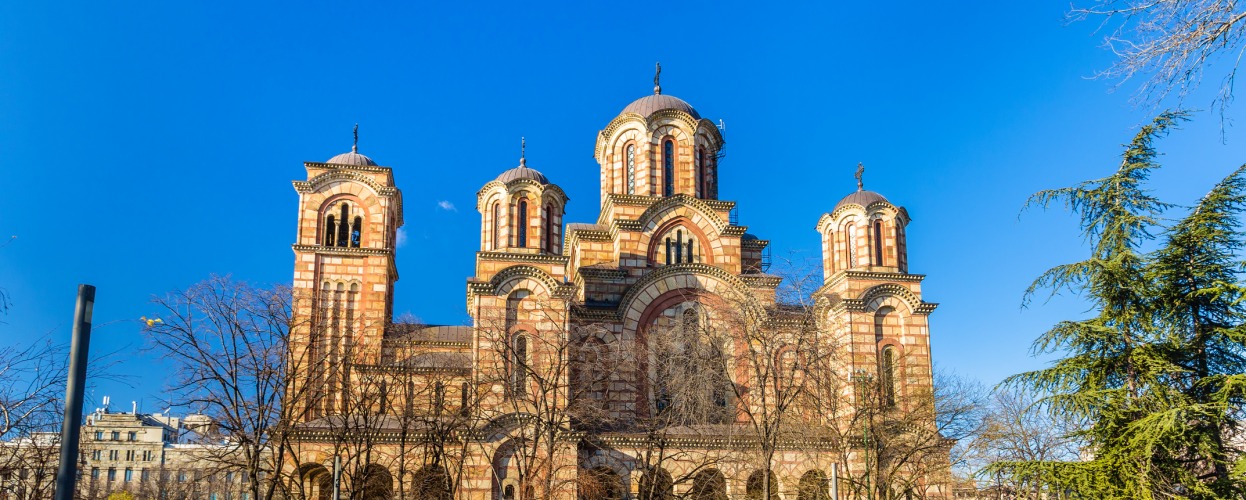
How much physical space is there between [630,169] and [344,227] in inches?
365

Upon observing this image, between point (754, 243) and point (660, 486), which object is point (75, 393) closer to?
point (660, 486)

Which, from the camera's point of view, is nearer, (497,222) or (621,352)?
(621,352)

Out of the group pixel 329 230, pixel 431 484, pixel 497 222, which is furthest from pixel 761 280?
pixel 329 230

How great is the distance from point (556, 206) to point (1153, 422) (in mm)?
24659

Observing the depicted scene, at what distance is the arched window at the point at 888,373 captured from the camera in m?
29.1

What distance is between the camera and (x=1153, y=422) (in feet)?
41.1

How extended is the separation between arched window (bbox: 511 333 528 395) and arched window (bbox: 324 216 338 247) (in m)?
8.07

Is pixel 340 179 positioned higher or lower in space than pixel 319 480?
higher

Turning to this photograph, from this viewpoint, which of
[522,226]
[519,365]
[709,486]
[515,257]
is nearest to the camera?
[519,365]

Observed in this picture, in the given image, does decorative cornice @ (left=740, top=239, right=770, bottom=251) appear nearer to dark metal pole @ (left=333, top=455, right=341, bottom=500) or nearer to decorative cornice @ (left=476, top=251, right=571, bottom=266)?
decorative cornice @ (left=476, top=251, right=571, bottom=266)

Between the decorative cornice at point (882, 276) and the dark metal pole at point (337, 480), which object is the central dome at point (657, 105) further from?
the dark metal pole at point (337, 480)

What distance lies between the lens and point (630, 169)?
111 feet

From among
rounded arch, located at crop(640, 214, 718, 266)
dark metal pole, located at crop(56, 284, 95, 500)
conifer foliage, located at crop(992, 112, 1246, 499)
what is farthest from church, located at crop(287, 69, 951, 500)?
dark metal pole, located at crop(56, 284, 95, 500)

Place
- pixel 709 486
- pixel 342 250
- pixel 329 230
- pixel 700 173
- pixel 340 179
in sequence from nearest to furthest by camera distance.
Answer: pixel 709 486, pixel 342 250, pixel 329 230, pixel 340 179, pixel 700 173
